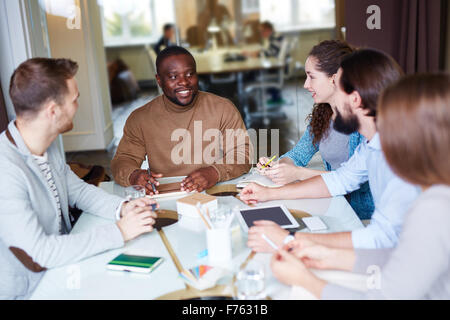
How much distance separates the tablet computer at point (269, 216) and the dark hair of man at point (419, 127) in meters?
0.53

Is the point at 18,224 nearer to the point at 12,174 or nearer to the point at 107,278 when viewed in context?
the point at 12,174

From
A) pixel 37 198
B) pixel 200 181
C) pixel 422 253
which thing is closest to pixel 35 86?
pixel 37 198

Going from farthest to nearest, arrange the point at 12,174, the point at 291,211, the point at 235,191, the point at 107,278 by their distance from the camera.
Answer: the point at 235,191 < the point at 291,211 < the point at 12,174 < the point at 107,278

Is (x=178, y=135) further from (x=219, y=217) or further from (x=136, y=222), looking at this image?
(x=219, y=217)

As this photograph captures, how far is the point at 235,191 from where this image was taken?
1.94 m

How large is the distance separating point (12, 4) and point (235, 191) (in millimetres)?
1684

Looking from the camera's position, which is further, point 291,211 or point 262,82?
point 262,82

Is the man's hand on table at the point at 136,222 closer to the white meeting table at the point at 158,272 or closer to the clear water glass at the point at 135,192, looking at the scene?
the white meeting table at the point at 158,272

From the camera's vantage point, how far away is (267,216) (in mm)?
1600

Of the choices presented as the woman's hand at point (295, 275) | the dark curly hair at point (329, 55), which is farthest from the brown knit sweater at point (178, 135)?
the woman's hand at point (295, 275)

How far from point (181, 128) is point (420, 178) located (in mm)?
1462

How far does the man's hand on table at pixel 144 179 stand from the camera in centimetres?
194

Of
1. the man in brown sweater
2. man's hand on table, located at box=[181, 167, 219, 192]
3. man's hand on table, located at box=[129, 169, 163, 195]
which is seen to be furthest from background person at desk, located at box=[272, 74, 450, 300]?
the man in brown sweater
